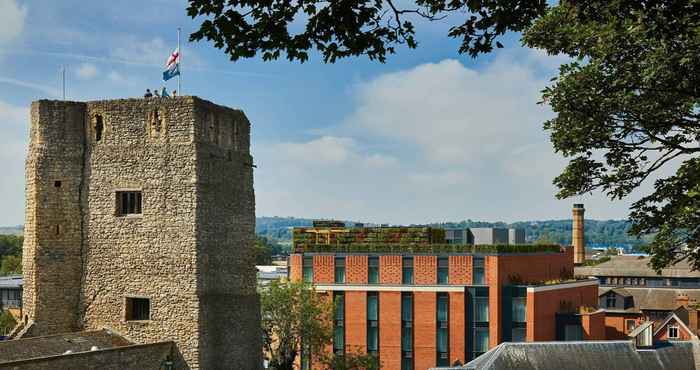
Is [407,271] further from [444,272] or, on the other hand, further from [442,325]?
[442,325]

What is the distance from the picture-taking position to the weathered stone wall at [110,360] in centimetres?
2361

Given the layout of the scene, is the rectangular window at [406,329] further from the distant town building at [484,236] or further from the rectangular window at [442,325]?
the distant town building at [484,236]

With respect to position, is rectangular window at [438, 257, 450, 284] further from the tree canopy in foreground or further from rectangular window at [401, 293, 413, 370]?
the tree canopy in foreground

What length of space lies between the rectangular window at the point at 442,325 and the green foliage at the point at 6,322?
3097 cm

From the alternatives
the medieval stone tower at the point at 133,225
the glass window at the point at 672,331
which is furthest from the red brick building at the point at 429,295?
the medieval stone tower at the point at 133,225

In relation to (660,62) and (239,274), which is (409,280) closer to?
(239,274)

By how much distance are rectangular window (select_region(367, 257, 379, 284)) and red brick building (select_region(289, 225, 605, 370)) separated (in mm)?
66

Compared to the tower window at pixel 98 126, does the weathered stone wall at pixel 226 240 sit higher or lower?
lower

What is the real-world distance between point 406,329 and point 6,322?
31.4 meters

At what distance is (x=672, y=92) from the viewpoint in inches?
661

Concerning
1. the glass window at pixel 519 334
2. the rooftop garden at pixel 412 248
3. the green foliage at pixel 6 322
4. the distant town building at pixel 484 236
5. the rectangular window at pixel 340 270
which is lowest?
the green foliage at pixel 6 322

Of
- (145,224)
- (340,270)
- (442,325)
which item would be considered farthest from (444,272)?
(145,224)

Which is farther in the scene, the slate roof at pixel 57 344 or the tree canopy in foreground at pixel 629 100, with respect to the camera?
the slate roof at pixel 57 344

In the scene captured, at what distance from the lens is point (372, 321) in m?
58.7
